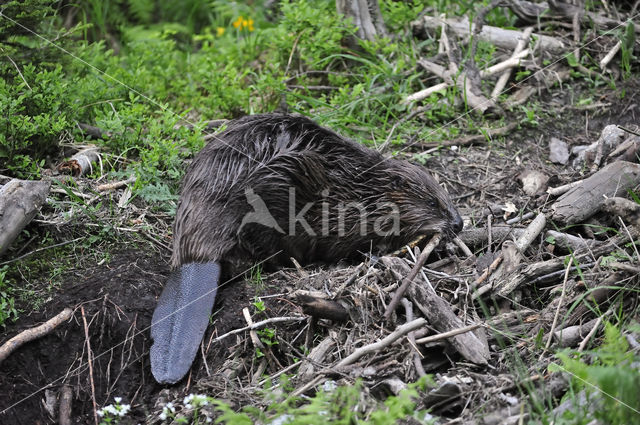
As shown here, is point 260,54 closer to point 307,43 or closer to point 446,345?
point 307,43

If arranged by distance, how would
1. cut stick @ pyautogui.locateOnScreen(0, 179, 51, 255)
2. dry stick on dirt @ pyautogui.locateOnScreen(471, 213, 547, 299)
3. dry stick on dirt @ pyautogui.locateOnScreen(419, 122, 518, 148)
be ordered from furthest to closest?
dry stick on dirt @ pyautogui.locateOnScreen(419, 122, 518, 148), cut stick @ pyautogui.locateOnScreen(0, 179, 51, 255), dry stick on dirt @ pyautogui.locateOnScreen(471, 213, 547, 299)

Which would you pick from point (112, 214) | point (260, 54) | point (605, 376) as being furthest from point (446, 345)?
point (260, 54)

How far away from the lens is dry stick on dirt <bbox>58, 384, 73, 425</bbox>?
2403mm

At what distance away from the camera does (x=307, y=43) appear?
14.6 ft

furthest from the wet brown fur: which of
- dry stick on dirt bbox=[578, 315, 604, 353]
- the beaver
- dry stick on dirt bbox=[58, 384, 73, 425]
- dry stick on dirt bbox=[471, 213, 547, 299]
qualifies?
dry stick on dirt bbox=[578, 315, 604, 353]

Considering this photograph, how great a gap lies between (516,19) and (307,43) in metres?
1.51

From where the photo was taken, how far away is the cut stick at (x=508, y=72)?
427 cm

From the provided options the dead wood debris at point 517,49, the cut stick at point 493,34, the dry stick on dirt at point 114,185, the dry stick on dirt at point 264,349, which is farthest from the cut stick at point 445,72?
the dry stick on dirt at point 264,349

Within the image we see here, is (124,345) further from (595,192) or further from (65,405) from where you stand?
(595,192)

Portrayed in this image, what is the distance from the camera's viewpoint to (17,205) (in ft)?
9.46

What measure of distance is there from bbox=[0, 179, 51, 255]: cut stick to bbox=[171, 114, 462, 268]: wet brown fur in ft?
1.99

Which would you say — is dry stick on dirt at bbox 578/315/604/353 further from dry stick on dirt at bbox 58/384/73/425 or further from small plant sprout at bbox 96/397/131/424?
dry stick on dirt at bbox 58/384/73/425

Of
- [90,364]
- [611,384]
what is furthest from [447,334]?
[90,364]

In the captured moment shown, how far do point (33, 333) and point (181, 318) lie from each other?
55 cm
